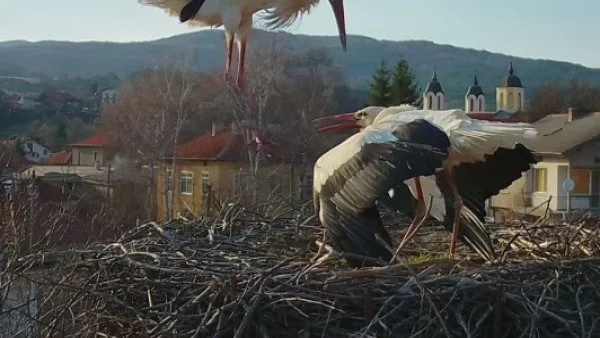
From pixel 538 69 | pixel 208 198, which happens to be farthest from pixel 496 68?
pixel 208 198

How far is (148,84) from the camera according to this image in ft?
75.3

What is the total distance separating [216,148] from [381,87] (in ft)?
16.2

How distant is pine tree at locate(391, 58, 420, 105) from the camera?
78.4 feet

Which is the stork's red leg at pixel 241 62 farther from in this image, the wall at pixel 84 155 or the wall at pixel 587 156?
the wall at pixel 84 155

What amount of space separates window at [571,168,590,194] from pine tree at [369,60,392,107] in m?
5.69

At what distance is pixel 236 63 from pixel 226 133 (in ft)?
57.0

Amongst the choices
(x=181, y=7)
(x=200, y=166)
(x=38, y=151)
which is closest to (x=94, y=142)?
(x=38, y=151)

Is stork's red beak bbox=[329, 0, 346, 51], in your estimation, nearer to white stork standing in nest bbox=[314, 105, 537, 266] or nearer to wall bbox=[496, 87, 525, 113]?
white stork standing in nest bbox=[314, 105, 537, 266]

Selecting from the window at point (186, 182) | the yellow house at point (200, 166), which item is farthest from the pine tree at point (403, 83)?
the window at point (186, 182)

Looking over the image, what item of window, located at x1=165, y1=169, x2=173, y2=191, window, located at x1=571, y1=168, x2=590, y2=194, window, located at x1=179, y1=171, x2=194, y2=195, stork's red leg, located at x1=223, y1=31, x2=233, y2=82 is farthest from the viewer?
window, located at x1=179, y1=171, x2=194, y2=195

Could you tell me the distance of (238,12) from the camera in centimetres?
451

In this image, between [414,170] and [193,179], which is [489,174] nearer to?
[414,170]

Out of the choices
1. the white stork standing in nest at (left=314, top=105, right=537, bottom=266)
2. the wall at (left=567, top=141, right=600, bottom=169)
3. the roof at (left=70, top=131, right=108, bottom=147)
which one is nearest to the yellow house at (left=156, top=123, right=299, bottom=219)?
the wall at (left=567, top=141, right=600, bottom=169)

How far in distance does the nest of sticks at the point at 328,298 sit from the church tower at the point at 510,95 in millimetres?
32332
